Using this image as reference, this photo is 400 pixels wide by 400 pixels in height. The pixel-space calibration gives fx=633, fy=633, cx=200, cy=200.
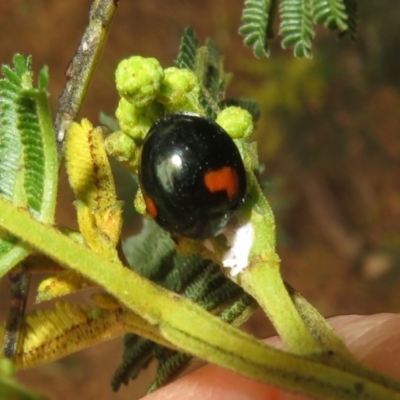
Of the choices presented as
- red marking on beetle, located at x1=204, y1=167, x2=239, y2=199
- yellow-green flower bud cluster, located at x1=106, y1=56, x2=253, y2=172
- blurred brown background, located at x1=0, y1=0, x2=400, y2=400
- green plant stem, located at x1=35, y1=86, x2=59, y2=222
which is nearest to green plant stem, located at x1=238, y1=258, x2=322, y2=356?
red marking on beetle, located at x1=204, y1=167, x2=239, y2=199

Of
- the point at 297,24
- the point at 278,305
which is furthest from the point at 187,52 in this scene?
the point at 278,305

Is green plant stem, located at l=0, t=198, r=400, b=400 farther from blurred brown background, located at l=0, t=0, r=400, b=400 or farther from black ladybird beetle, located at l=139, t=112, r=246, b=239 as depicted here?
blurred brown background, located at l=0, t=0, r=400, b=400

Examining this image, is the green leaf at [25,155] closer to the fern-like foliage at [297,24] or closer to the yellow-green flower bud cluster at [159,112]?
the yellow-green flower bud cluster at [159,112]

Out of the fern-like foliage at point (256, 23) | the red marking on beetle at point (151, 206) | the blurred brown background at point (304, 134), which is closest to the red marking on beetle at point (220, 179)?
the red marking on beetle at point (151, 206)

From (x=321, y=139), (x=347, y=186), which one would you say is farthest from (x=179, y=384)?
(x=347, y=186)

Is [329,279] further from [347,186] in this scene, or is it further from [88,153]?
[88,153]

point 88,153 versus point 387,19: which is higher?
point 387,19

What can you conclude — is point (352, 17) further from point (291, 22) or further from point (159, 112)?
point (159, 112)
